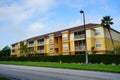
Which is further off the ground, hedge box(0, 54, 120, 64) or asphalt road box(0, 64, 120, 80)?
hedge box(0, 54, 120, 64)

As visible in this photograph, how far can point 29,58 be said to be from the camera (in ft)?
225

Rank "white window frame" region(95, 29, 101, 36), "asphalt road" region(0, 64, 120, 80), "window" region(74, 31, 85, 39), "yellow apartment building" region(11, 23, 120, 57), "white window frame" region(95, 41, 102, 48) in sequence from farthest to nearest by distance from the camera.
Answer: "window" region(74, 31, 85, 39) → "white window frame" region(95, 29, 101, 36) → "yellow apartment building" region(11, 23, 120, 57) → "white window frame" region(95, 41, 102, 48) → "asphalt road" region(0, 64, 120, 80)

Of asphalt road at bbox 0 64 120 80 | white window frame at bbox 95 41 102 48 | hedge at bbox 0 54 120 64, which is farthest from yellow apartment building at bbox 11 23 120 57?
asphalt road at bbox 0 64 120 80

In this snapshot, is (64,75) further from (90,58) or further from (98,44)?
(98,44)

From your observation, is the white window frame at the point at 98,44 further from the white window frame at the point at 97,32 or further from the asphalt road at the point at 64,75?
the asphalt road at the point at 64,75

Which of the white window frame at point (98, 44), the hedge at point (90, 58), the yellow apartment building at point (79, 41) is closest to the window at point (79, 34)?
the yellow apartment building at point (79, 41)

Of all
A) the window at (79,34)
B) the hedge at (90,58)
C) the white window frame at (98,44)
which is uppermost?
the window at (79,34)

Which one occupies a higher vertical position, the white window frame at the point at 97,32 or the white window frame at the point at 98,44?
the white window frame at the point at 97,32

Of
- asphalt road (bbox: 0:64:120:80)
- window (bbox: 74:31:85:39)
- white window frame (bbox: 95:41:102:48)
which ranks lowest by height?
asphalt road (bbox: 0:64:120:80)

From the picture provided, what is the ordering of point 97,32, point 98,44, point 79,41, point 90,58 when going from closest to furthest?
point 90,58 < point 98,44 < point 97,32 < point 79,41

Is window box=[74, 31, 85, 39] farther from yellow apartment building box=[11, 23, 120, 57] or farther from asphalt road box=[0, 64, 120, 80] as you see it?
asphalt road box=[0, 64, 120, 80]

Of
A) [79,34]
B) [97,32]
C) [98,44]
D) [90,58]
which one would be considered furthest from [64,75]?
[79,34]

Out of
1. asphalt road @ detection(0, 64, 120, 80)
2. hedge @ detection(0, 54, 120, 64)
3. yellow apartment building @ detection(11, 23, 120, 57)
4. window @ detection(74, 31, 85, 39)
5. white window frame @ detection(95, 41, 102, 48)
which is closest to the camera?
asphalt road @ detection(0, 64, 120, 80)

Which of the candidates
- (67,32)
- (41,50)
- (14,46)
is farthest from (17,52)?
(67,32)
